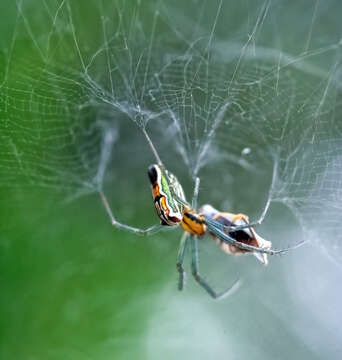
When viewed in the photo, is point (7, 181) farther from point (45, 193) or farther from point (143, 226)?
point (143, 226)

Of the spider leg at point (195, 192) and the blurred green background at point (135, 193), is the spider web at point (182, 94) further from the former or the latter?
→ the spider leg at point (195, 192)

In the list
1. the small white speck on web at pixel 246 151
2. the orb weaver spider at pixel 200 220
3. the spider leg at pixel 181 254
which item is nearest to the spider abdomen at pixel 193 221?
the orb weaver spider at pixel 200 220

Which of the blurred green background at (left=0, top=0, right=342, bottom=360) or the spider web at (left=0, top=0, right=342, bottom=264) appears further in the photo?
the blurred green background at (left=0, top=0, right=342, bottom=360)

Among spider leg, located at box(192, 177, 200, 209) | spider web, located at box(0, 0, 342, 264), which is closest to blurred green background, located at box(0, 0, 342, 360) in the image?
spider web, located at box(0, 0, 342, 264)

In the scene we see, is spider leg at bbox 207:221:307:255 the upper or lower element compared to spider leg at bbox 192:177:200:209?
lower

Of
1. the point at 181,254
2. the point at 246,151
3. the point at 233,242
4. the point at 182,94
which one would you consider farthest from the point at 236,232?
the point at 246,151

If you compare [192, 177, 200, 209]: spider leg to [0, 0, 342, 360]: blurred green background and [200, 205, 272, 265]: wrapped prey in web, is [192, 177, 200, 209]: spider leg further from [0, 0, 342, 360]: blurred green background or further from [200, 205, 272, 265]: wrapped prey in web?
[0, 0, 342, 360]: blurred green background
